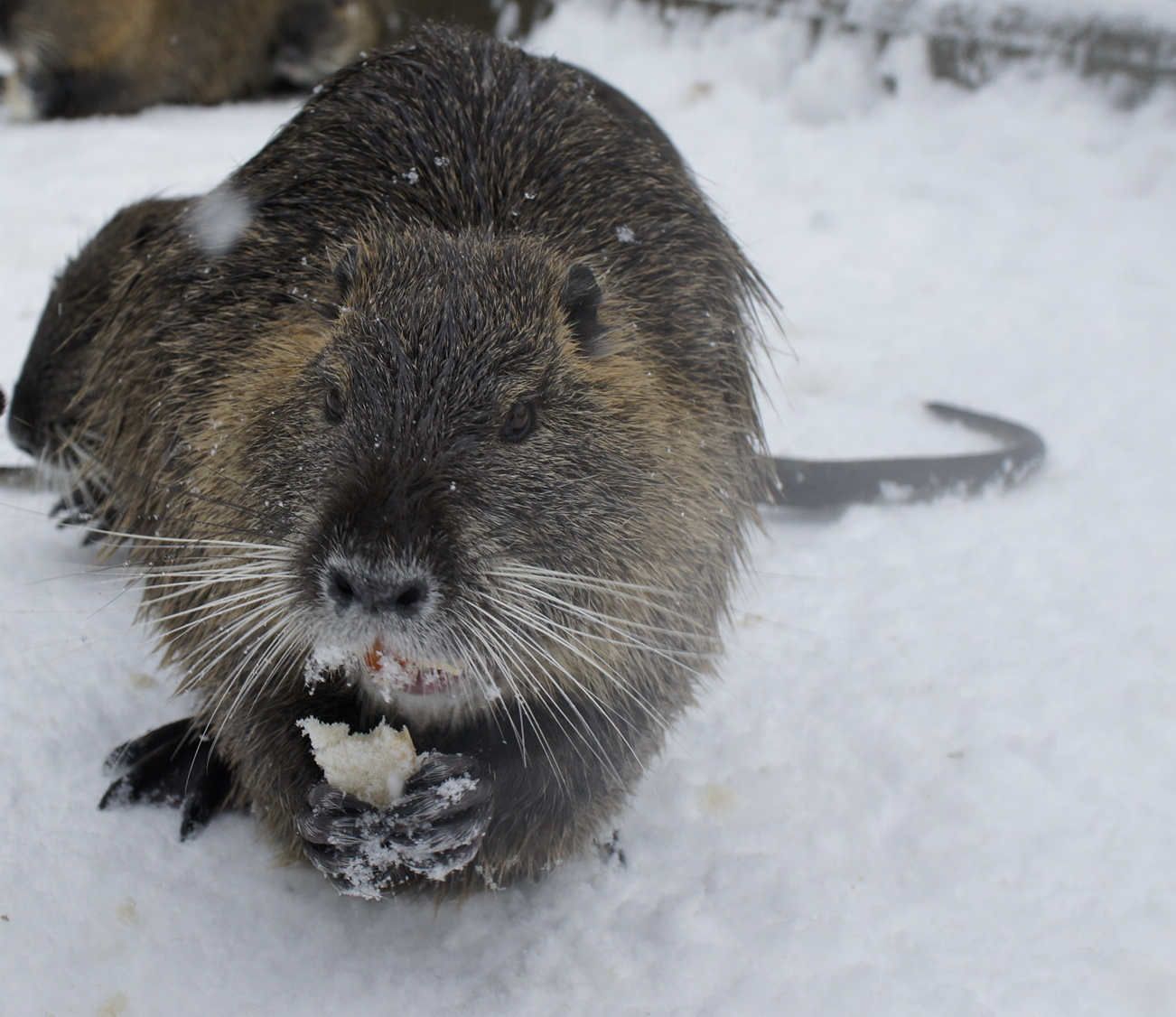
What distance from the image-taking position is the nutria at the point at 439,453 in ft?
6.16

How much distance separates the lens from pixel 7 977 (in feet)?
6.78

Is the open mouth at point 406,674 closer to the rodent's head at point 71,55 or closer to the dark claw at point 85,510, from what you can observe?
the dark claw at point 85,510

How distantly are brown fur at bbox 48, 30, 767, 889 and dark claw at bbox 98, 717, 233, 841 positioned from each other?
142mm

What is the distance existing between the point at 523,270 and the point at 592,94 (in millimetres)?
869

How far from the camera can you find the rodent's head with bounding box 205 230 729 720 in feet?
5.77

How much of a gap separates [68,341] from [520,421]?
1516 millimetres

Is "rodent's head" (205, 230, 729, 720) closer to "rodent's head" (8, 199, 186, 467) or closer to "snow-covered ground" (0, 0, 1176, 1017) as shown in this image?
"snow-covered ground" (0, 0, 1176, 1017)

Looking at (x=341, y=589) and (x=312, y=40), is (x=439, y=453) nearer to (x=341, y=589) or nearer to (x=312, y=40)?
(x=341, y=589)

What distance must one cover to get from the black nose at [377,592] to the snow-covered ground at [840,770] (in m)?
0.80

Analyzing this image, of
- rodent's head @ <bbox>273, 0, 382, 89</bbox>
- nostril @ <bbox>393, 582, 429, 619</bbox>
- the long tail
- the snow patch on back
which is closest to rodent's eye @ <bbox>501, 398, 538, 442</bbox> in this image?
nostril @ <bbox>393, 582, 429, 619</bbox>

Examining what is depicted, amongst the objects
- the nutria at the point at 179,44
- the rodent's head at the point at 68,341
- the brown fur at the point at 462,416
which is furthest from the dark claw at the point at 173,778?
the nutria at the point at 179,44

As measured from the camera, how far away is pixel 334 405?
6.45ft

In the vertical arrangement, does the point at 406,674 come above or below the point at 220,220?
below

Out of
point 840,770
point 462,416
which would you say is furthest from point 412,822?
point 840,770
